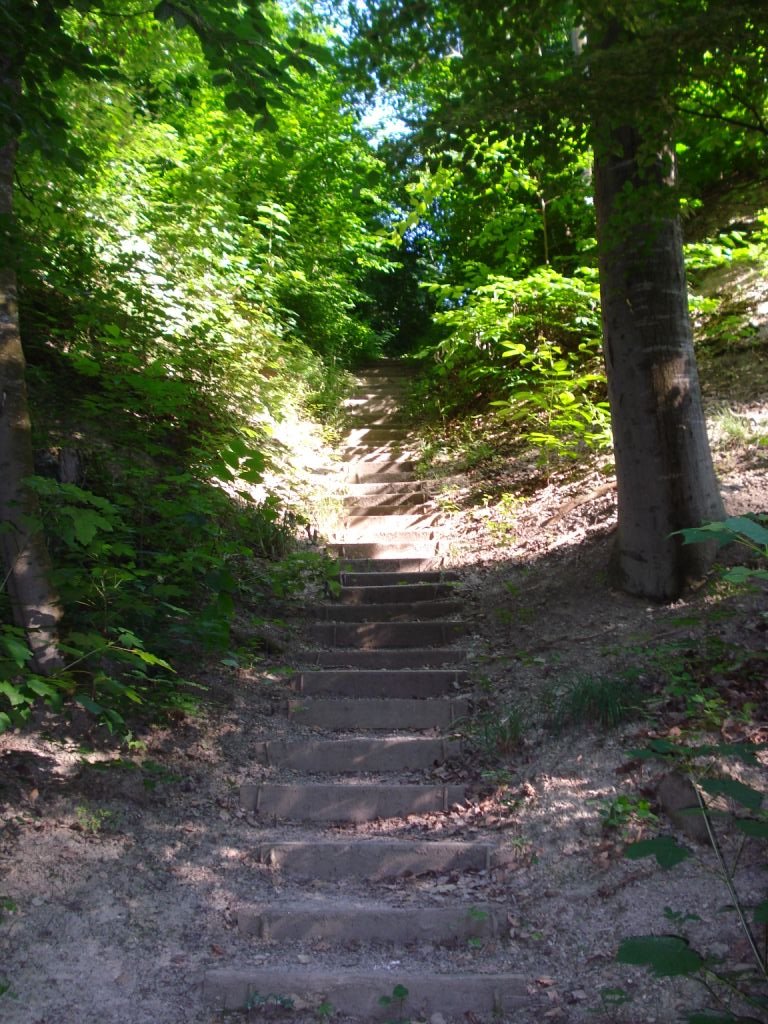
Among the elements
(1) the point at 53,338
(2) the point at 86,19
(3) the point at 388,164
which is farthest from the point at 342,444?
(3) the point at 388,164

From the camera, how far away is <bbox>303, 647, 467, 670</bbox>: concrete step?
596 cm

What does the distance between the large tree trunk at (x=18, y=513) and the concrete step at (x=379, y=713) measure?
1.81 m

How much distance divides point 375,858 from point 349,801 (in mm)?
532

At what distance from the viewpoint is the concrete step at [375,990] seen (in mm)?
2920

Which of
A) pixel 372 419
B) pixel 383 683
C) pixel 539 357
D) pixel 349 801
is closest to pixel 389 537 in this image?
pixel 383 683

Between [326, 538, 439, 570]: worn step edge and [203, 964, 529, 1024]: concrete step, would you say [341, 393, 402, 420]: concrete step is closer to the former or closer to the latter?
[326, 538, 439, 570]: worn step edge

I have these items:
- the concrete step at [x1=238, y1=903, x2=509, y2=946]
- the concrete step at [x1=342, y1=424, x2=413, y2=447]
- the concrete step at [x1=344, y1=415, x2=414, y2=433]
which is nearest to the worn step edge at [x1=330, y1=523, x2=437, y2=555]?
the concrete step at [x1=342, y1=424, x2=413, y2=447]

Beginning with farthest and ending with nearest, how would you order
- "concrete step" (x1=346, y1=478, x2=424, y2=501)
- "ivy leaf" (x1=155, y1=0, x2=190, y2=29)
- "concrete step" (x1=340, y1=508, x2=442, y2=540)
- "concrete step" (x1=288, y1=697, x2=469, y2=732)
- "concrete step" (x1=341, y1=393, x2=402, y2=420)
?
"concrete step" (x1=341, y1=393, x2=402, y2=420), "concrete step" (x1=346, y1=478, x2=424, y2=501), "concrete step" (x1=340, y1=508, x2=442, y2=540), "concrete step" (x1=288, y1=697, x2=469, y2=732), "ivy leaf" (x1=155, y1=0, x2=190, y2=29)

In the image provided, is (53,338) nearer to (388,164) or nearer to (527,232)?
(388,164)

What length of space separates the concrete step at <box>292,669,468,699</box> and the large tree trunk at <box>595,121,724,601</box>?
4.84ft

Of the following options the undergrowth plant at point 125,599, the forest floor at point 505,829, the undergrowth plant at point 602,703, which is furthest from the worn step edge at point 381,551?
the undergrowth plant at point 602,703

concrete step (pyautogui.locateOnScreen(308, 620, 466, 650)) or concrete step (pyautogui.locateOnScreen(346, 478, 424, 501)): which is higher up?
concrete step (pyautogui.locateOnScreen(346, 478, 424, 501))

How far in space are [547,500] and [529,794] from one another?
4393 mm

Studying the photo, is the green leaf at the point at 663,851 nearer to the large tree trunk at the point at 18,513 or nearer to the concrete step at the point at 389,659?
the large tree trunk at the point at 18,513
